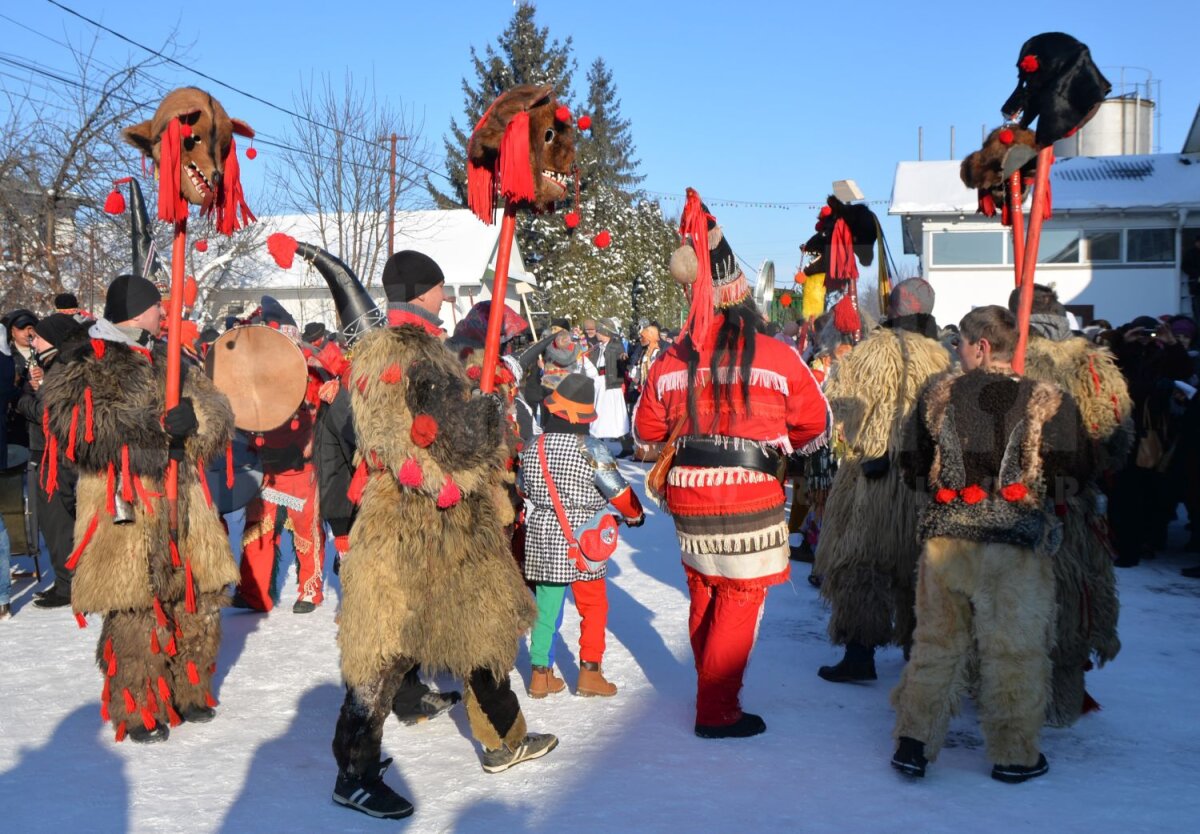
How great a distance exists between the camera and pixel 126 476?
4.82 m

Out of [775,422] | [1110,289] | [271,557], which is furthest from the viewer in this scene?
[1110,289]

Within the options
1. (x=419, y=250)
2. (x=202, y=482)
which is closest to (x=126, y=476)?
(x=202, y=482)

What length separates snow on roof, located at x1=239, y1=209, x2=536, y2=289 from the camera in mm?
30141

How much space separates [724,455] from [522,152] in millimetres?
1562

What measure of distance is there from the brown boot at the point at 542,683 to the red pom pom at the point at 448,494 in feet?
5.43

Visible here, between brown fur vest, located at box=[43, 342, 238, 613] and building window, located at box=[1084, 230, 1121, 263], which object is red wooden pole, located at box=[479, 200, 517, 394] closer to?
brown fur vest, located at box=[43, 342, 238, 613]

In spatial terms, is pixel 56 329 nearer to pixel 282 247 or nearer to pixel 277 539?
pixel 282 247

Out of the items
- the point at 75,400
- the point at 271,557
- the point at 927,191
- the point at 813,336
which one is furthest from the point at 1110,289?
the point at 75,400

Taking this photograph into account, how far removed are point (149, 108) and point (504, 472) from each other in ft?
44.4

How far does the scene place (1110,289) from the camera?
2173 centimetres

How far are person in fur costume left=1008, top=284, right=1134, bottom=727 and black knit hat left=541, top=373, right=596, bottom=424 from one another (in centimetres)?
207

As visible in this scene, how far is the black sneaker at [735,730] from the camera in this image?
15.7 ft

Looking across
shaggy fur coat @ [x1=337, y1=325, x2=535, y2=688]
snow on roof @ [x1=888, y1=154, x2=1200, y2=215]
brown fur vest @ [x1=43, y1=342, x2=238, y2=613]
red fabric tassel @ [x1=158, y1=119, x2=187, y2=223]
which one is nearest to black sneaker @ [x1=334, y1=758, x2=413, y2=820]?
shaggy fur coat @ [x1=337, y1=325, x2=535, y2=688]

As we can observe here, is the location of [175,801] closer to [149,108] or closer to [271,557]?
[271,557]
